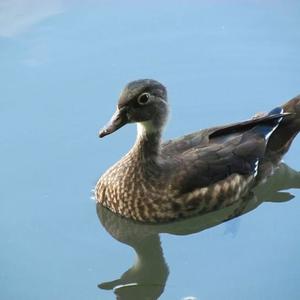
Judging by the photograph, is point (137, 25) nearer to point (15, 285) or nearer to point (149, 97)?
point (149, 97)

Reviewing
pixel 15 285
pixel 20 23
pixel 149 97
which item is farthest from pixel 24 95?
pixel 15 285

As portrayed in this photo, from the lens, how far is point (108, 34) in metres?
5.35

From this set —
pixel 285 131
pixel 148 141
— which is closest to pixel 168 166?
pixel 148 141

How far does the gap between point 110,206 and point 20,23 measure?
6.22 ft

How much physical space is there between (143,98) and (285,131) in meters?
0.95

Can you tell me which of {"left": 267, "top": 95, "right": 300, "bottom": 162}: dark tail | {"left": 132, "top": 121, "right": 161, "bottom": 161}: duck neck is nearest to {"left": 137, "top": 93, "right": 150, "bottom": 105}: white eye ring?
{"left": 132, "top": 121, "right": 161, "bottom": 161}: duck neck

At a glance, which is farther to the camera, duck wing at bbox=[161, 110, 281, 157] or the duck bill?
duck wing at bbox=[161, 110, 281, 157]

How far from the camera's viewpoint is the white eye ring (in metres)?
3.81

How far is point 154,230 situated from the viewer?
396 cm

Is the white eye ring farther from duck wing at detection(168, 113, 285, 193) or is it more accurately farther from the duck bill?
duck wing at detection(168, 113, 285, 193)

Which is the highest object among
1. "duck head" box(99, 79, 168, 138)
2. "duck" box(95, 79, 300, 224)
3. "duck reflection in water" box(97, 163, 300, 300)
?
"duck head" box(99, 79, 168, 138)

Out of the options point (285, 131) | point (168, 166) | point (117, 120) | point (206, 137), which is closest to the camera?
point (117, 120)

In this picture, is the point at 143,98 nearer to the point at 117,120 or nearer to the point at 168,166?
the point at 117,120

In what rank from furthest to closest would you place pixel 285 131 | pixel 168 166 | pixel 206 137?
pixel 285 131 < pixel 206 137 < pixel 168 166
